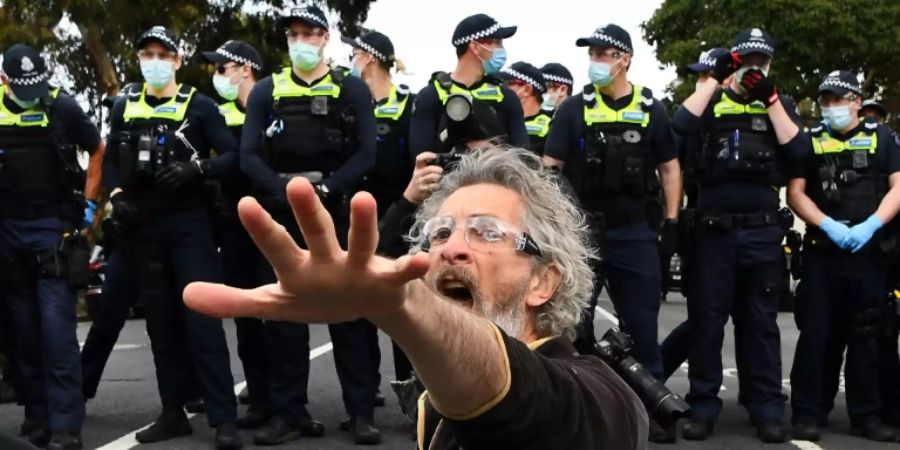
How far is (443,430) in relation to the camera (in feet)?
8.48

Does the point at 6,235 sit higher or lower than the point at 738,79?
lower

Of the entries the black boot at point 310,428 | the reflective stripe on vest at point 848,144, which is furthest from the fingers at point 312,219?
the reflective stripe on vest at point 848,144

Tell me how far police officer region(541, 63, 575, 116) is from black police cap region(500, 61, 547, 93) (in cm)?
121

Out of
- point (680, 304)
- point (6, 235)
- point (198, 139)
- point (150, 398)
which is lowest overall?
point (680, 304)

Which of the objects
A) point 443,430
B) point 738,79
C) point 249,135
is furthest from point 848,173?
point 443,430

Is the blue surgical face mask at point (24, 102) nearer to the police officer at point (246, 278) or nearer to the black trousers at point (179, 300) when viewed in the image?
the black trousers at point (179, 300)

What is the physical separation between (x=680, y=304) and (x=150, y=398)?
17.5m

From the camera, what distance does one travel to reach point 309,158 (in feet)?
24.7

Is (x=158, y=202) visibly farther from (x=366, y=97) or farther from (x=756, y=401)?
(x=756, y=401)

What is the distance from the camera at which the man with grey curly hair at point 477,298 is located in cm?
180

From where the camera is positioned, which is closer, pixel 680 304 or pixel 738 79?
pixel 738 79

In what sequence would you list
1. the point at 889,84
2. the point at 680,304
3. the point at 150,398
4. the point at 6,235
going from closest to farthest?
1. the point at 6,235
2. the point at 150,398
3. the point at 680,304
4. the point at 889,84

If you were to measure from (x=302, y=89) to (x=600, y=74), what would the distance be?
165 centimetres

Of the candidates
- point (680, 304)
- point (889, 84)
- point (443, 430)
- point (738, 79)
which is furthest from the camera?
point (889, 84)
